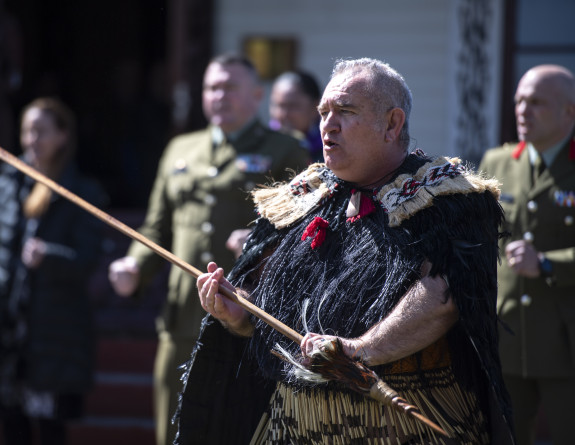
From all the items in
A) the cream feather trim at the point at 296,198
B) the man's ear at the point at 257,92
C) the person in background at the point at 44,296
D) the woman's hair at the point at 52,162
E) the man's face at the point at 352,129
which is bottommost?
the person in background at the point at 44,296

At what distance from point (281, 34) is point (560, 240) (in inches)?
142

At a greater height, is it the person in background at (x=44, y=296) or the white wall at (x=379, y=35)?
the white wall at (x=379, y=35)

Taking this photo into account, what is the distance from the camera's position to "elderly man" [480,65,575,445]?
376cm

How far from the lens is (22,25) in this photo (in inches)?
366

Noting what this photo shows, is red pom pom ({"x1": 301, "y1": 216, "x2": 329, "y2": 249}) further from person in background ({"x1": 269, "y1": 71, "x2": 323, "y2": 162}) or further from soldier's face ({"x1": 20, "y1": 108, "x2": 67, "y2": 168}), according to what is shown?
soldier's face ({"x1": 20, "y1": 108, "x2": 67, "y2": 168})

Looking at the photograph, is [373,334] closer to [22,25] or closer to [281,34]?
[281,34]

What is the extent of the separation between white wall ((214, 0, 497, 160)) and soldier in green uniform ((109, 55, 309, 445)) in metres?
2.33

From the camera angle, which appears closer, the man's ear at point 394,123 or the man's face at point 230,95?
the man's ear at point 394,123

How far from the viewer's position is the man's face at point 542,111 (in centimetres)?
382

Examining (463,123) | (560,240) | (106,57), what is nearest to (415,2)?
(463,123)

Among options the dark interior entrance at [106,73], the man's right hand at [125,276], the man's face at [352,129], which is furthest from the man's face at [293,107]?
the dark interior entrance at [106,73]

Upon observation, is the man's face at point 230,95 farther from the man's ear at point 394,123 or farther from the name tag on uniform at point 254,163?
the man's ear at point 394,123

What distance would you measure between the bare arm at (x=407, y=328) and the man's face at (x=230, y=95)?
82.8 inches

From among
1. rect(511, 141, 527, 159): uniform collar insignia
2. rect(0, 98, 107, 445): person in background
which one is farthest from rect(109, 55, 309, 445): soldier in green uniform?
rect(511, 141, 527, 159): uniform collar insignia
